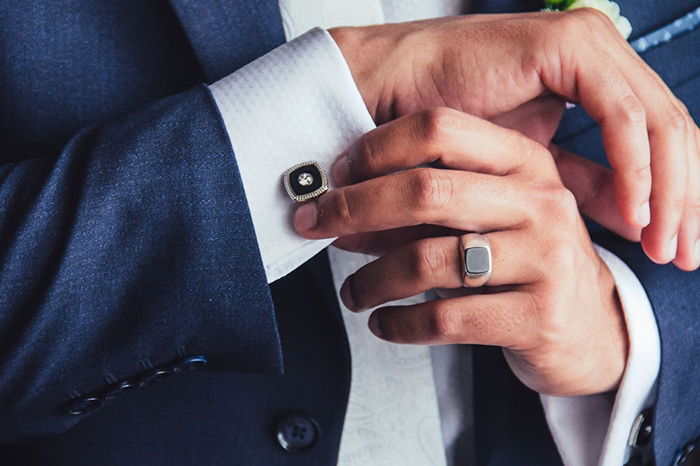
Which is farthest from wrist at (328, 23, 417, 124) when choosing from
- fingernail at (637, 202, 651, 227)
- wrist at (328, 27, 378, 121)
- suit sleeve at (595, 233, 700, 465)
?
suit sleeve at (595, 233, 700, 465)

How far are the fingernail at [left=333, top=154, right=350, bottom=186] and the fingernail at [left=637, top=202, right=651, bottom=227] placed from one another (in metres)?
0.37

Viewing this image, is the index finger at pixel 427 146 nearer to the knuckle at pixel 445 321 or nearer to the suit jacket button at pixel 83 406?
the knuckle at pixel 445 321

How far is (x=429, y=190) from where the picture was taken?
554 millimetres

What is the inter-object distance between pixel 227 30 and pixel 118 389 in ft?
1.48

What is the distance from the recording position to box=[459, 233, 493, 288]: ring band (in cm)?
59

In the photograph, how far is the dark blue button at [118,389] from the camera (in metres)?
0.61

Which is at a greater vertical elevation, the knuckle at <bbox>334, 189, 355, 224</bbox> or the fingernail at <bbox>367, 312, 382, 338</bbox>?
the knuckle at <bbox>334, 189, 355, 224</bbox>

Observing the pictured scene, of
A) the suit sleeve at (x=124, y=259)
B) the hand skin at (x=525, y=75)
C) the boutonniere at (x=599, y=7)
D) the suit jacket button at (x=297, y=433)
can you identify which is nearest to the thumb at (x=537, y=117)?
the hand skin at (x=525, y=75)

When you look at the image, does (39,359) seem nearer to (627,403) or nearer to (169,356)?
(169,356)

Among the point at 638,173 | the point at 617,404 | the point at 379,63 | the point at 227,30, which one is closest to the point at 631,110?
the point at 638,173

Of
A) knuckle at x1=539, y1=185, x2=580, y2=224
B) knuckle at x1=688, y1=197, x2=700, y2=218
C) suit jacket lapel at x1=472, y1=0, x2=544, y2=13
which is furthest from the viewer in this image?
suit jacket lapel at x1=472, y1=0, x2=544, y2=13

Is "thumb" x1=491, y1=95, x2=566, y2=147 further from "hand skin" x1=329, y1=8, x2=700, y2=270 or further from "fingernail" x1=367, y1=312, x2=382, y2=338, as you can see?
"fingernail" x1=367, y1=312, x2=382, y2=338

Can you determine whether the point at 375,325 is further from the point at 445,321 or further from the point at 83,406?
the point at 83,406

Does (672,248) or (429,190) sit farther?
(672,248)
